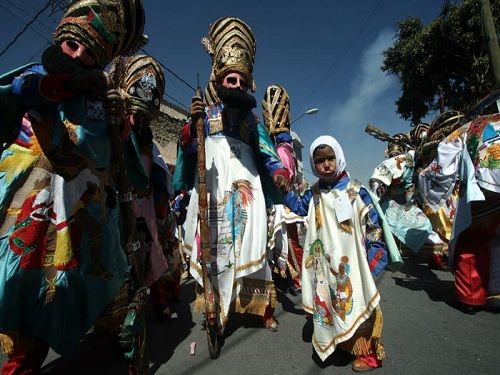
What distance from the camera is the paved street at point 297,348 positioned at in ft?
7.61

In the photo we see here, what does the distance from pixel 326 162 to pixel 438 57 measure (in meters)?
16.2

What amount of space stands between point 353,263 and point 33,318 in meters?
2.24

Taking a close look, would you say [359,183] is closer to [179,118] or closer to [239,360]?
[239,360]

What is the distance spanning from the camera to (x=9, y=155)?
2002mm

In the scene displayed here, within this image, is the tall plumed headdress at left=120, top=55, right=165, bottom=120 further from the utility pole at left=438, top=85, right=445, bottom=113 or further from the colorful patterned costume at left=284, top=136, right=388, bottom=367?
the utility pole at left=438, top=85, right=445, bottom=113

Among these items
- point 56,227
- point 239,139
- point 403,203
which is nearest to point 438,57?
point 403,203

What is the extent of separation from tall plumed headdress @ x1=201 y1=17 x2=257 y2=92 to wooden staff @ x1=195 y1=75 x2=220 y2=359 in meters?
0.54

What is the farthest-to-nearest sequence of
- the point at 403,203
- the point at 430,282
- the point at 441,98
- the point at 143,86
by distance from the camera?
1. the point at 441,98
2. the point at 403,203
3. the point at 430,282
4. the point at 143,86

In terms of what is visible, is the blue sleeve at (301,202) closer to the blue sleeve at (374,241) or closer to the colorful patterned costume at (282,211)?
the colorful patterned costume at (282,211)

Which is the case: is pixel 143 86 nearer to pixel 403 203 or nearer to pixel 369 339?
pixel 369 339

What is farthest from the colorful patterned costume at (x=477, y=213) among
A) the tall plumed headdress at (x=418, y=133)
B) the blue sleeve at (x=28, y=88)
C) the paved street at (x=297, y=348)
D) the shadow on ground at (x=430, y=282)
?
the blue sleeve at (x=28, y=88)

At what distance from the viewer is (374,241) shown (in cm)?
248

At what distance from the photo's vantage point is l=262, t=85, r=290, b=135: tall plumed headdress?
13.2 ft

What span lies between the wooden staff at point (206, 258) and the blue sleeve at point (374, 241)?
1.32 metres
